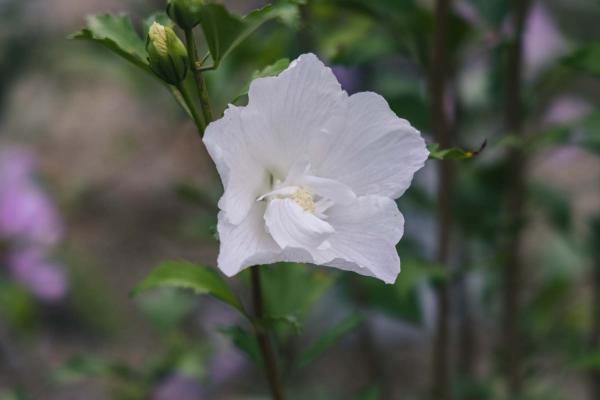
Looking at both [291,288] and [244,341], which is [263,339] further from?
[291,288]

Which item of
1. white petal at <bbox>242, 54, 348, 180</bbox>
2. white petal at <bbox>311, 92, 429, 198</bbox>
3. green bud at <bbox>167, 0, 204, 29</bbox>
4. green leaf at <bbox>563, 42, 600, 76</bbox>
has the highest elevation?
green bud at <bbox>167, 0, 204, 29</bbox>

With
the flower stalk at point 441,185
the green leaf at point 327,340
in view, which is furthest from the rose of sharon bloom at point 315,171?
the flower stalk at point 441,185

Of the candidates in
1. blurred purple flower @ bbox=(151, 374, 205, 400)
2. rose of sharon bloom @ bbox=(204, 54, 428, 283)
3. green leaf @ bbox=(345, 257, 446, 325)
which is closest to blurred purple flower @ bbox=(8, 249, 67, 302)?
blurred purple flower @ bbox=(151, 374, 205, 400)

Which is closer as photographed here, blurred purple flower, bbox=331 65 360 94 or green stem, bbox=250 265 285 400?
green stem, bbox=250 265 285 400

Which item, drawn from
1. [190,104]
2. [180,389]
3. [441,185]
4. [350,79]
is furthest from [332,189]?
[180,389]

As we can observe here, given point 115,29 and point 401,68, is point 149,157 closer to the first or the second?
point 401,68

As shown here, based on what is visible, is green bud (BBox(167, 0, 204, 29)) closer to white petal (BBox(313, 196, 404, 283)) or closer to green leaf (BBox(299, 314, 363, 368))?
white petal (BBox(313, 196, 404, 283))

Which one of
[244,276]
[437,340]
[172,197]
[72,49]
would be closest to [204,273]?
[244,276]
